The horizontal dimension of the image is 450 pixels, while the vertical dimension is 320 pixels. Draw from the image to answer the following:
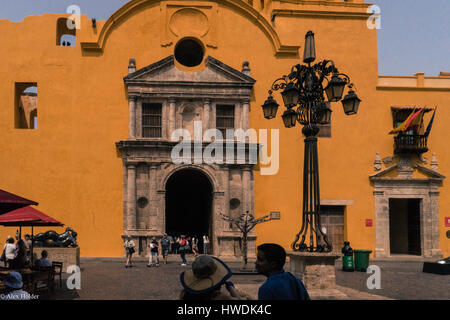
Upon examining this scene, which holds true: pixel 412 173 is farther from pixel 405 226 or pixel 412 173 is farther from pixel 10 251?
pixel 10 251

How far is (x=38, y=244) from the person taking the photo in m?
18.8

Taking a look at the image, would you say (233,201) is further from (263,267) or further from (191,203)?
(263,267)

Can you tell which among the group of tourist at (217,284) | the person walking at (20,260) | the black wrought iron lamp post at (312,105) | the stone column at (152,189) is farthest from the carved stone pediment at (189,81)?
the group of tourist at (217,284)

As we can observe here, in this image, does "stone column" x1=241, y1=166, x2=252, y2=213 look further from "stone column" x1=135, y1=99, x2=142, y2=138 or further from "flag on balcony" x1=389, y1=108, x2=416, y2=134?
"flag on balcony" x1=389, y1=108, x2=416, y2=134

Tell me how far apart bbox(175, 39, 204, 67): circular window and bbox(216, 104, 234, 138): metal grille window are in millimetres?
2660

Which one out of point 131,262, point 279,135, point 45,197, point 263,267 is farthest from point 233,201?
point 263,267

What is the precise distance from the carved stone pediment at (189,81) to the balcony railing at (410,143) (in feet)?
24.1

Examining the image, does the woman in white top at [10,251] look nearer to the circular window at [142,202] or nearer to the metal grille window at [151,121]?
the circular window at [142,202]

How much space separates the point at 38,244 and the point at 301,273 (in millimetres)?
11213

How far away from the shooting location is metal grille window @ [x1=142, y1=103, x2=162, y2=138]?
2400 cm

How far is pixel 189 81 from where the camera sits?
949 inches

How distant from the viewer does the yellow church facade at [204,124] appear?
76.8 ft

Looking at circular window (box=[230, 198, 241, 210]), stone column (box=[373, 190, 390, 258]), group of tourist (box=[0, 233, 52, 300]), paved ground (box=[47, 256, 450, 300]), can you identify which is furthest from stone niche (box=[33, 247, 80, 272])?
stone column (box=[373, 190, 390, 258])
